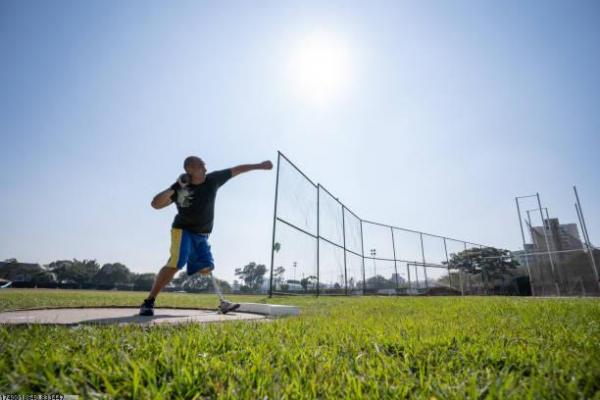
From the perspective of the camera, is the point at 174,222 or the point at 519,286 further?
the point at 519,286

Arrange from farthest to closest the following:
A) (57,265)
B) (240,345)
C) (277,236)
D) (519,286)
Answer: (57,265) → (519,286) → (277,236) → (240,345)

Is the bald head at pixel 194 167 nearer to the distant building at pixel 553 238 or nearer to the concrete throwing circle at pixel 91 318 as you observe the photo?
the concrete throwing circle at pixel 91 318

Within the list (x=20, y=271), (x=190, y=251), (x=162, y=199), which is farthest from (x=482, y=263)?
(x=20, y=271)

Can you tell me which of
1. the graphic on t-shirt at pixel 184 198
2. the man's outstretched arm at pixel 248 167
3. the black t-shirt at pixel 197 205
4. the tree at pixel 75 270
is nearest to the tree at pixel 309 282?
the man's outstretched arm at pixel 248 167

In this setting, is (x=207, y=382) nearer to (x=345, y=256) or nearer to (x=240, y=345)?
(x=240, y=345)

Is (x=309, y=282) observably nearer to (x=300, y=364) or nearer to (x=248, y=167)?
(x=248, y=167)

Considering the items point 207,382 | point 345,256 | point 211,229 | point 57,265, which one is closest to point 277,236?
point 211,229

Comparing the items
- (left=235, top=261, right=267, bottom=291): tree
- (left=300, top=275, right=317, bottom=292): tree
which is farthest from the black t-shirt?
(left=235, top=261, right=267, bottom=291): tree

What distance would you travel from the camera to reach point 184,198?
336cm

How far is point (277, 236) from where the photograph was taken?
7930mm

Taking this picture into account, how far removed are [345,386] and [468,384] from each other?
416 mm

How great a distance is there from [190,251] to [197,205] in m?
0.53

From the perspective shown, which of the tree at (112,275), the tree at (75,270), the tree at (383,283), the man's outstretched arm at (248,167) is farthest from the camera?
the tree at (112,275)

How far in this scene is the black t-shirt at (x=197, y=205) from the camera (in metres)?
3.36
